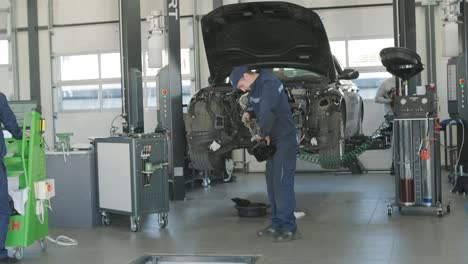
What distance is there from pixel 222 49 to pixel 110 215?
87.6 inches

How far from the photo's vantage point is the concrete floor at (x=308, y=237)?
14.9 feet

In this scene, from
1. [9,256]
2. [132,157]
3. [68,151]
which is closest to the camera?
[9,256]

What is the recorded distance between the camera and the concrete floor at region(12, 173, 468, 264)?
14.9 feet

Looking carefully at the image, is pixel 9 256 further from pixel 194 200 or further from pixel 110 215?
pixel 194 200

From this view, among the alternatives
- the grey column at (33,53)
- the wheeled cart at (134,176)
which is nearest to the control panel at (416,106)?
the wheeled cart at (134,176)

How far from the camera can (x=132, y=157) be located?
5.80 m

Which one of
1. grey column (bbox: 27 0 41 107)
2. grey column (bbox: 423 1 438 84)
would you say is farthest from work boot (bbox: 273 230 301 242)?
grey column (bbox: 27 0 41 107)

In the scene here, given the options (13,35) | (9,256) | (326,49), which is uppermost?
(13,35)

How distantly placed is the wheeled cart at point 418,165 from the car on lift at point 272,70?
64cm

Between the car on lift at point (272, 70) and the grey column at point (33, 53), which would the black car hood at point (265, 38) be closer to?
the car on lift at point (272, 70)

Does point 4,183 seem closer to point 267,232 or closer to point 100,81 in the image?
point 267,232

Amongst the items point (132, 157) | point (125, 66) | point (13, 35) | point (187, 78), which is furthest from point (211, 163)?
point (13, 35)

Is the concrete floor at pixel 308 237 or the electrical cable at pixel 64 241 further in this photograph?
the electrical cable at pixel 64 241

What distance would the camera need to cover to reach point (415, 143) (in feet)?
20.2
